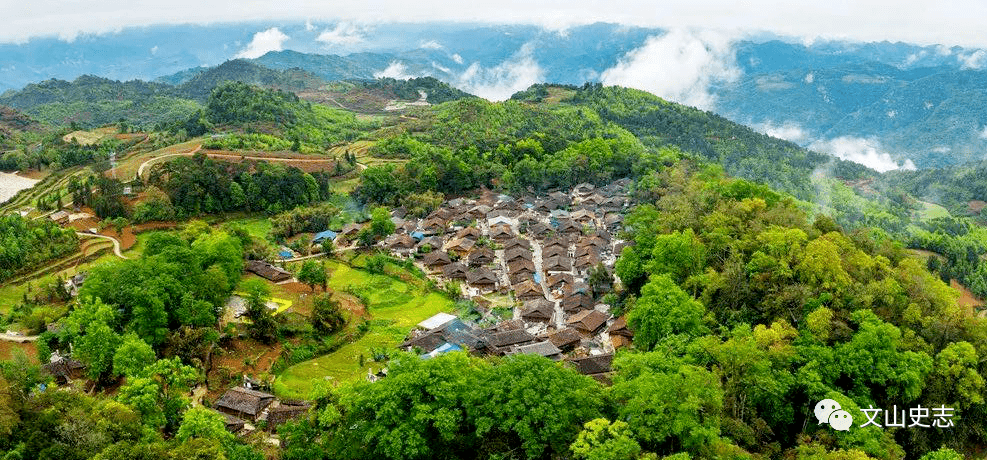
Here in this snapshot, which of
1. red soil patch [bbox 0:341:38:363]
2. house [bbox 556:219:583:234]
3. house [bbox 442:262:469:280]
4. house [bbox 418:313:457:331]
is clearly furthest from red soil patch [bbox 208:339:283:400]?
house [bbox 556:219:583:234]

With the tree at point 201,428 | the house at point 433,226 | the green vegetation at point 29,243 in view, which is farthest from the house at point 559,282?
the green vegetation at point 29,243

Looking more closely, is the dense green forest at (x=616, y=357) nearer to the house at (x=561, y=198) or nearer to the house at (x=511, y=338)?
the house at (x=511, y=338)

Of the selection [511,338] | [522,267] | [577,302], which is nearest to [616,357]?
[511,338]

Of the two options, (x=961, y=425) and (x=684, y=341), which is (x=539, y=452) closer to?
(x=684, y=341)

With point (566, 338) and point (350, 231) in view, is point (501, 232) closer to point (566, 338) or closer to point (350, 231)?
point (350, 231)

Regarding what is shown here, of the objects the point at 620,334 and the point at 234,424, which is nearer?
the point at 234,424

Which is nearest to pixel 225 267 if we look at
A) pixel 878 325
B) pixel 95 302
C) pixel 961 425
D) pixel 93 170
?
pixel 95 302
